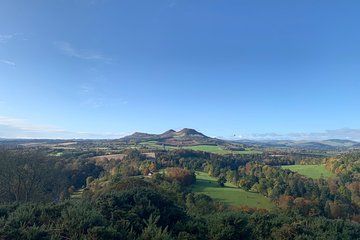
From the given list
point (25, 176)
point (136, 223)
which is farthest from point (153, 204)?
point (25, 176)

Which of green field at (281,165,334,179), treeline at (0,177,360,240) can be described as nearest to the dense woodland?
treeline at (0,177,360,240)

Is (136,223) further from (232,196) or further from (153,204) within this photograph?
(232,196)

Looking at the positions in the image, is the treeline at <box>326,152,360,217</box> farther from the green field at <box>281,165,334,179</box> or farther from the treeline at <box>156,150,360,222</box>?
the green field at <box>281,165,334,179</box>

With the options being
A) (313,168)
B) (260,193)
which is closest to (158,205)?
(260,193)

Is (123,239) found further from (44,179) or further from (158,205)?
(44,179)

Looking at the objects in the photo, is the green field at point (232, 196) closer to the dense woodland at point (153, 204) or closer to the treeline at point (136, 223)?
the dense woodland at point (153, 204)
